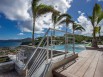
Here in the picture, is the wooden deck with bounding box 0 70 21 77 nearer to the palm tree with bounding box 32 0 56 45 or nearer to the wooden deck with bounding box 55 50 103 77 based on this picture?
the wooden deck with bounding box 55 50 103 77

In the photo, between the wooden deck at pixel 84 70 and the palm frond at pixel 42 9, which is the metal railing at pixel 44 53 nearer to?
the wooden deck at pixel 84 70

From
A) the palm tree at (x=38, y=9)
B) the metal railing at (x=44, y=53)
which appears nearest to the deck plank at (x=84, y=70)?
the metal railing at (x=44, y=53)

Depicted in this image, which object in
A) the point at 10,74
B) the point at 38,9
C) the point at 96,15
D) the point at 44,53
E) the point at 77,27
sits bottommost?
the point at 10,74

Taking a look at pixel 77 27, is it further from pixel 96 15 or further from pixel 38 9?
pixel 38 9

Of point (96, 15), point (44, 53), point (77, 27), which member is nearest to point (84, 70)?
point (44, 53)

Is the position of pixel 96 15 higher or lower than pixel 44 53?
higher

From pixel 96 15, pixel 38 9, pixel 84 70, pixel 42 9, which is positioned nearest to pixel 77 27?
pixel 96 15

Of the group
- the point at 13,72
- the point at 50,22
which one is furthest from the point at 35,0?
the point at 13,72

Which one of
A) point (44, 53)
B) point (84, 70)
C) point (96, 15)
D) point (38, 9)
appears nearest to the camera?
point (84, 70)

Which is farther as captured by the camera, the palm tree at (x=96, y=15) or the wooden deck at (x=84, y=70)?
the palm tree at (x=96, y=15)

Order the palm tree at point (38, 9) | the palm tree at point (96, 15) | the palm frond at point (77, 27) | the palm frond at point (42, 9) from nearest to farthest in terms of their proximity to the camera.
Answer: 1. the palm tree at point (38, 9)
2. the palm frond at point (42, 9)
3. the palm tree at point (96, 15)
4. the palm frond at point (77, 27)

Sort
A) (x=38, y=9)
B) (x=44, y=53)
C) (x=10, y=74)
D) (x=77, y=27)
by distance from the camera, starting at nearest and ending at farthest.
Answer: (x=44, y=53), (x=10, y=74), (x=38, y=9), (x=77, y=27)

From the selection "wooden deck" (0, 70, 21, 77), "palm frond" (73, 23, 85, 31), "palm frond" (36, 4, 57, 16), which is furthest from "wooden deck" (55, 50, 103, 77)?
"palm frond" (73, 23, 85, 31)

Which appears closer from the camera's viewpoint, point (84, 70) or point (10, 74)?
point (84, 70)
